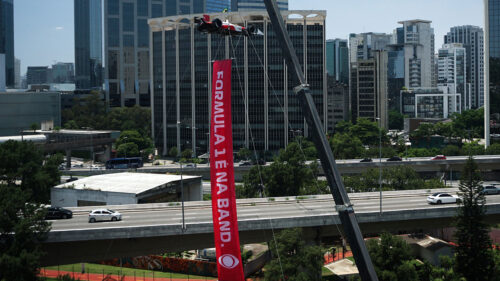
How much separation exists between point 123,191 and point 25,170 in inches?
391

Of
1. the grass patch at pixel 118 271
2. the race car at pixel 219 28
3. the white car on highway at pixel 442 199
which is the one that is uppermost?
the race car at pixel 219 28

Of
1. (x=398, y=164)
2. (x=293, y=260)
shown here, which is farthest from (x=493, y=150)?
(x=293, y=260)

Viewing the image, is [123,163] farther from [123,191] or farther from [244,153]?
[123,191]

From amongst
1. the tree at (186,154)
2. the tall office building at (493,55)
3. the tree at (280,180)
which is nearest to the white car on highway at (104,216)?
the tree at (280,180)

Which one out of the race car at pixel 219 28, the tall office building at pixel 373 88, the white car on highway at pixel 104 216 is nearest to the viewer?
the race car at pixel 219 28

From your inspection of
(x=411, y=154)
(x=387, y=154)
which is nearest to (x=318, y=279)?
(x=387, y=154)

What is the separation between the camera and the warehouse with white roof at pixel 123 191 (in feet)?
182

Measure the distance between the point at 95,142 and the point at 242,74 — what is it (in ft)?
110

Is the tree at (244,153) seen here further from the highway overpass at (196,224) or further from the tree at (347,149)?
the highway overpass at (196,224)

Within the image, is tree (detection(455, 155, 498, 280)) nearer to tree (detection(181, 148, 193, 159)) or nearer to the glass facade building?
the glass facade building

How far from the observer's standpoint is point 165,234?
131 feet

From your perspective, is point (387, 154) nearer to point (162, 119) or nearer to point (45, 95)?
point (162, 119)

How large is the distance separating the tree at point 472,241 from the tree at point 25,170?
3812cm

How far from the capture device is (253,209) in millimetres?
47344
